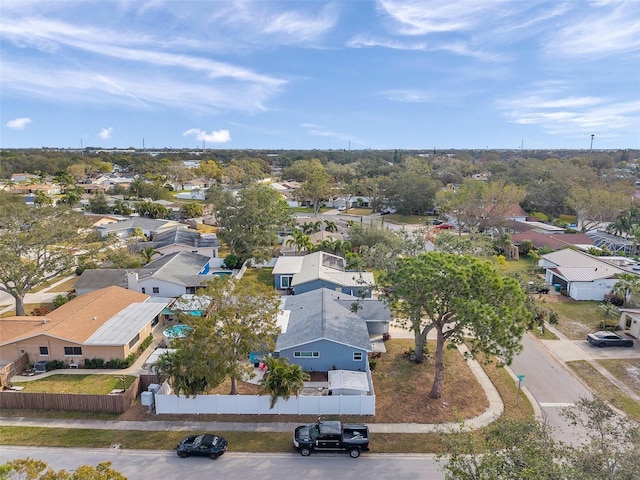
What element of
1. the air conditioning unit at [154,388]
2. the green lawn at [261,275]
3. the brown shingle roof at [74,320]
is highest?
the brown shingle roof at [74,320]

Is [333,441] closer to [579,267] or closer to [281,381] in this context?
[281,381]

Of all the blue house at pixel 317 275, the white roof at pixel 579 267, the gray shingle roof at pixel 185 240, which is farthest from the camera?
the gray shingle roof at pixel 185 240

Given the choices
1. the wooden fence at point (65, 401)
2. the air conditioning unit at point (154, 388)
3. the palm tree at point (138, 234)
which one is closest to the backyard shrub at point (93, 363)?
the wooden fence at point (65, 401)

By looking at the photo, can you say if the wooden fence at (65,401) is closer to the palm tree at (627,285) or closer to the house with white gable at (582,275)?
the palm tree at (627,285)

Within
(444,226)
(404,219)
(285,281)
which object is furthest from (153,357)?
(404,219)

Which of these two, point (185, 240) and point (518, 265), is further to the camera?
point (518, 265)

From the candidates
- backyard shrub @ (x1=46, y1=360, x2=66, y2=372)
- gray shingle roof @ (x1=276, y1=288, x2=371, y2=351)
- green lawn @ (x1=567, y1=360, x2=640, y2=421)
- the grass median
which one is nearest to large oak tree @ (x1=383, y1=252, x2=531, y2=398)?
the grass median

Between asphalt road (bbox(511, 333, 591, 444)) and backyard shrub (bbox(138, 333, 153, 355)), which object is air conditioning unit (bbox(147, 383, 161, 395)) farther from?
asphalt road (bbox(511, 333, 591, 444))
